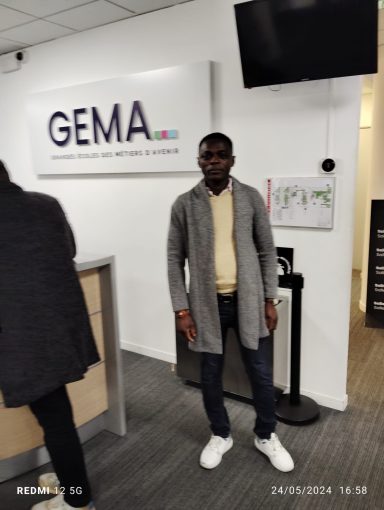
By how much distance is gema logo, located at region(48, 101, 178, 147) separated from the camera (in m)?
2.93

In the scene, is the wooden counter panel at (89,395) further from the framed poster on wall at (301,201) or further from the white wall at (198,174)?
the framed poster on wall at (301,201)

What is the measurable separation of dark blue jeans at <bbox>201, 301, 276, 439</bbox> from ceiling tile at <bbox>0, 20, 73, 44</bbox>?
2611 millimetres

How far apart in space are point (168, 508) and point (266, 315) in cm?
96

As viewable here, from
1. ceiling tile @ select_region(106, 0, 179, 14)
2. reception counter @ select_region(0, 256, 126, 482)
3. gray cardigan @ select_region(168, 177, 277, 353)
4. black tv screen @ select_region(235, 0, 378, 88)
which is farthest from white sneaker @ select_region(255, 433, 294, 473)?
ceiling tile @ select_region(106, 0, 179, 14)

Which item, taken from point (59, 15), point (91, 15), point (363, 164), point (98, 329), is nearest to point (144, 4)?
point (91, 15)

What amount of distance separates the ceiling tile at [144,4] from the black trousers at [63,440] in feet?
7.97

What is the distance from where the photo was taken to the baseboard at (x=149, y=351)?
3.24 metres

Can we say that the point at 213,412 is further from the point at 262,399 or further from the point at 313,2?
the point at 313,2

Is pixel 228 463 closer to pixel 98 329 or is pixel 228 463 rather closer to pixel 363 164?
pixel 98 329

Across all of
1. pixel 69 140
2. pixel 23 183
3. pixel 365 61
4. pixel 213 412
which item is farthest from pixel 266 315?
pixel 23 183

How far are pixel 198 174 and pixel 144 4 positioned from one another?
3.84 feet

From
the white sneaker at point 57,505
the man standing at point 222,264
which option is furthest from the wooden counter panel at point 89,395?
the man standing at point 222,264

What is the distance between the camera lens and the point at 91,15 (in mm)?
2863

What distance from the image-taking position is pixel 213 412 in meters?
2.04
